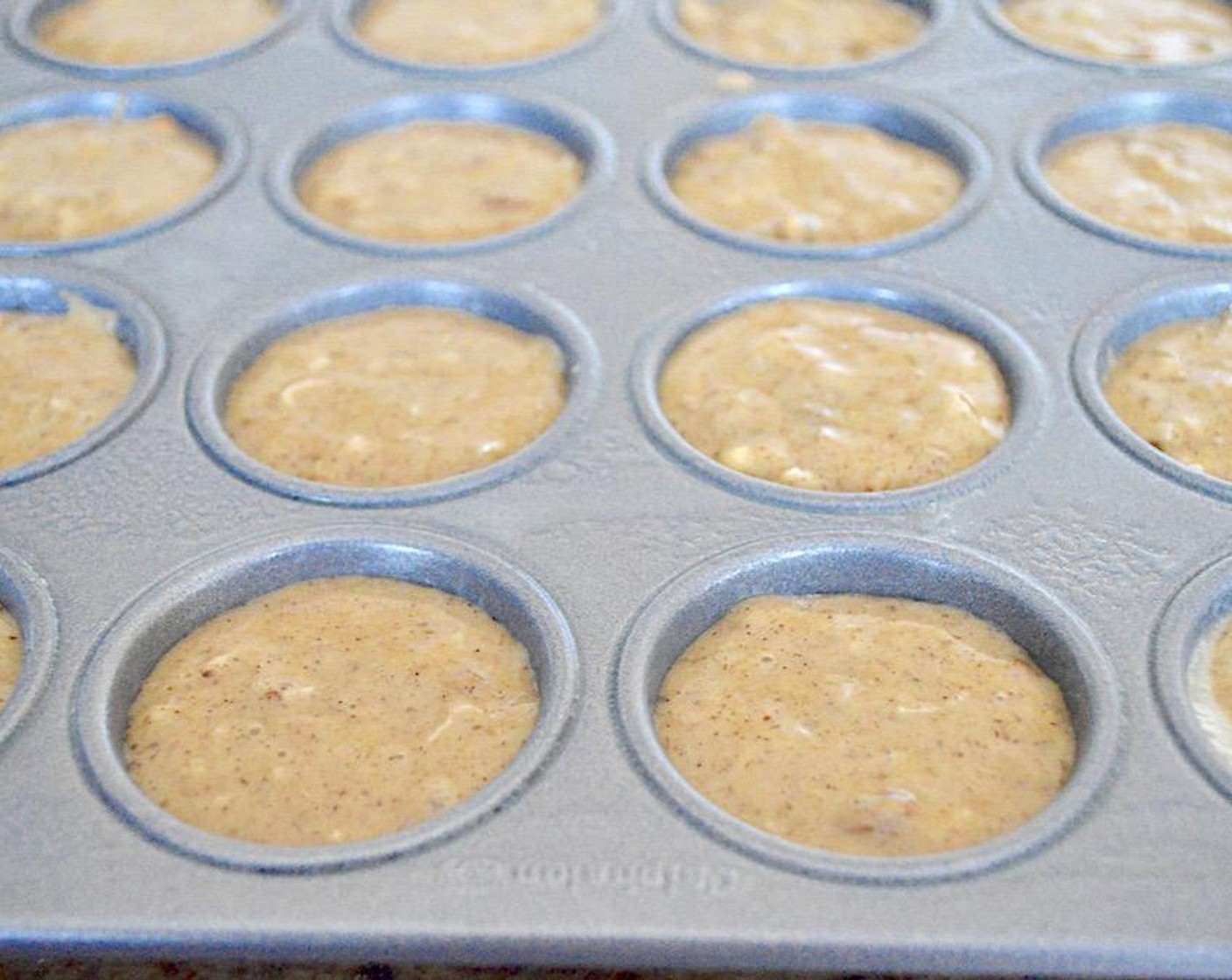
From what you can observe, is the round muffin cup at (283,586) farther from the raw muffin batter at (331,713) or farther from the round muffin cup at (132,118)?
the round muffin cup at (132,118)

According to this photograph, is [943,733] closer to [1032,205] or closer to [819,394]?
[819,394]

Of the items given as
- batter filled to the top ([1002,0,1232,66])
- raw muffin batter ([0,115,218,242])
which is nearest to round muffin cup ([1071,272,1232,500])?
batter filled to the top ([1002,0,1232,66])

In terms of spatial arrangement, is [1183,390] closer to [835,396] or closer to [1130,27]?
[835,396]

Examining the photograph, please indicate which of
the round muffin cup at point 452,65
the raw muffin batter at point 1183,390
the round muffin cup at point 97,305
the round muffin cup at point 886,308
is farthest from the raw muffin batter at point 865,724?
the round muffin cup at point 452,65

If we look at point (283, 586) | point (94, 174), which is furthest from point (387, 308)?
point (94, 174)

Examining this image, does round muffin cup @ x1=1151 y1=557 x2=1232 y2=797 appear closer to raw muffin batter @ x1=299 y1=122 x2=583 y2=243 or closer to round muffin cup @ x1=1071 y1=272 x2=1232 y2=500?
round muffin cup @ x1=1071 y1=272 x2=1232 y2=500

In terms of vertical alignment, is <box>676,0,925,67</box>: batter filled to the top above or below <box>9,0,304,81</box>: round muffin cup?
above

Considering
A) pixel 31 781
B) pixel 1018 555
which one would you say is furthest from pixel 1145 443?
pixel 31 781
